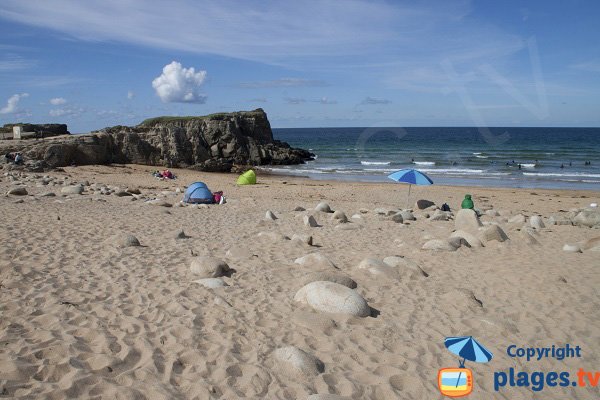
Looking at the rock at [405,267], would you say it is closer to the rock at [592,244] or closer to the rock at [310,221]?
Result: the rock at [310,221]

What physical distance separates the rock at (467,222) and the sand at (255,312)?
1.08 m

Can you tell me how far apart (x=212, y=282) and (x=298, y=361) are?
8.23 feet

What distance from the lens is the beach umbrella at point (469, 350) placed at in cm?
483

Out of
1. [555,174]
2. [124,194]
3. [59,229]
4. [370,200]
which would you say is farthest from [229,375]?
[555,174]

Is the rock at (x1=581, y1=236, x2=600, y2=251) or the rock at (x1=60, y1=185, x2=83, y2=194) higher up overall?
the rock at (x1=60, y1=185, x2=83, y2=194)

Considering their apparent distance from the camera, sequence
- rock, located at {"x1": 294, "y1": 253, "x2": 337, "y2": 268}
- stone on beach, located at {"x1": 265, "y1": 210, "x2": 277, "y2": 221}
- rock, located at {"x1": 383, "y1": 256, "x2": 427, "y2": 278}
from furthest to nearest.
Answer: stone on beach, located at {"x1": 265, "y1": 210, "x2": 277, "y2": 221} → rock, located at {"x1": 294, "y1": 253, "x2": 337, "y2": 268} → rock, located at {"x1": 383, "y1": 256, "x2": 427, "y2": 278}

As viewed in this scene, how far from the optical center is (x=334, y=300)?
5.79 metres

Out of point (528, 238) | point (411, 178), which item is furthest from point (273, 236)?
point (411, 178)

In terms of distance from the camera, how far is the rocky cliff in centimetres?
2871

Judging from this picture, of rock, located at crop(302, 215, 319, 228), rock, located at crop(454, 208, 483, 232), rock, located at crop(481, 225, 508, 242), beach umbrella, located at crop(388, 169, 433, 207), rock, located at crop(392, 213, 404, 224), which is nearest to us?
rock, located at crop(481, 225, 508, 242)

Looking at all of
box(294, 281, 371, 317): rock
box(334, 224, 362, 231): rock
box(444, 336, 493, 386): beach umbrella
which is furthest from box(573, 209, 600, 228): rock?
box(294, 281, 371, 317): rock

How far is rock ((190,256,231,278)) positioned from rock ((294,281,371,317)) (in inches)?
60.4

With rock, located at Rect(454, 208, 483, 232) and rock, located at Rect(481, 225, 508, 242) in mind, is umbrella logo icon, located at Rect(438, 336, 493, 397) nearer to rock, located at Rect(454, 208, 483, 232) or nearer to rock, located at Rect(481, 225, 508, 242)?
rock, located at Rect(481, 225, 508, 242)

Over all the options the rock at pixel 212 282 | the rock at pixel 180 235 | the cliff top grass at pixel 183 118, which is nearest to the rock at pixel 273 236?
the rock at pixel 180 235
